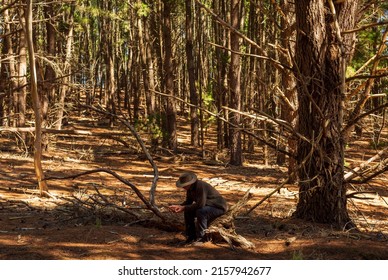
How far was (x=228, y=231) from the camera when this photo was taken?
7125 millimetres

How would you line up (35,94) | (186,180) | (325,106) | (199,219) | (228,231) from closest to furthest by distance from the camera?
(186,180) → (199,219) → (228,231) → (325,106) → (35,94)

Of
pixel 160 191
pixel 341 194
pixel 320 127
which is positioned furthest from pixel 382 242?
pixel 160 191

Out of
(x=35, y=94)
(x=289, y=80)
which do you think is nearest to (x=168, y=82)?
(x=289, y=80)

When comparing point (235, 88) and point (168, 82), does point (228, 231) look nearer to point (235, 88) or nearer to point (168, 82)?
point (235, 88)

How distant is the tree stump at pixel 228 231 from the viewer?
6934mm

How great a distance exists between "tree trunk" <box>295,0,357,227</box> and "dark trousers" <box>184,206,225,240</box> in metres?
1.84

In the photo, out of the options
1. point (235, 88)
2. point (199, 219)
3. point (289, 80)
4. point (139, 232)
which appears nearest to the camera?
point (199, 219)

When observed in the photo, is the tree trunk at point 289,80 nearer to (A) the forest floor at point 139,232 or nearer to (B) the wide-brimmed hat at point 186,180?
(A) the forest floor at point 139,232

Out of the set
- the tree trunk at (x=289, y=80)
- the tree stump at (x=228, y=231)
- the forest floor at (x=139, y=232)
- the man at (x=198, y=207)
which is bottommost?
the forest floor at (x=139, y=232)

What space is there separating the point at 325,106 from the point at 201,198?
2.81m

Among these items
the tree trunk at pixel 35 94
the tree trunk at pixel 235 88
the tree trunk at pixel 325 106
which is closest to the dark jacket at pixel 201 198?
the tree trunk at pixel 325 106

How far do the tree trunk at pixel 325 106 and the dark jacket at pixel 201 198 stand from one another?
5.68 feet

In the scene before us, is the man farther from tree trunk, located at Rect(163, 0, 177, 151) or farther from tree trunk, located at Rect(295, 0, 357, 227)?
tree trunk, located at Rect(163, 0, 177, 151)

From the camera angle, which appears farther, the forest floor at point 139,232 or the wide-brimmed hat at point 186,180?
the wide-brimmed hat at point 186,180
